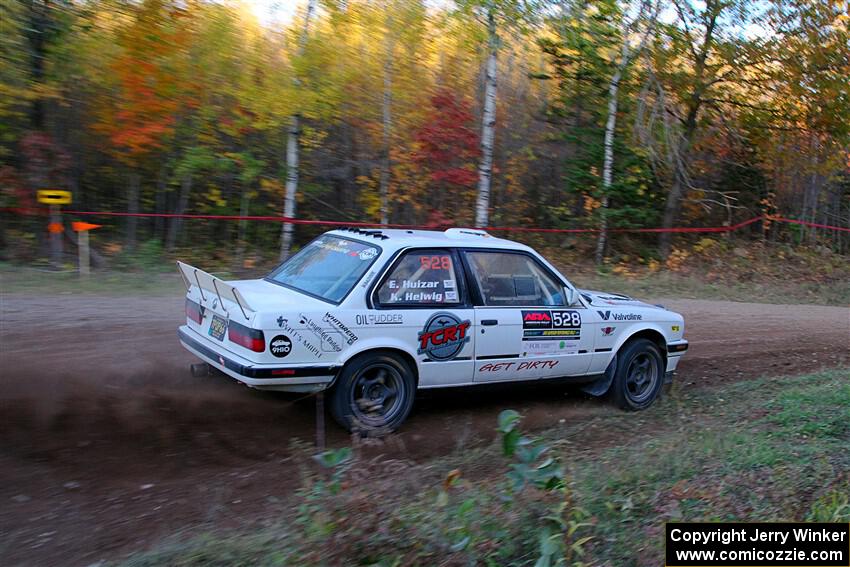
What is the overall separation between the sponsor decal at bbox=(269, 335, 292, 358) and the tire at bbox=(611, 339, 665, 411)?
3.38 m

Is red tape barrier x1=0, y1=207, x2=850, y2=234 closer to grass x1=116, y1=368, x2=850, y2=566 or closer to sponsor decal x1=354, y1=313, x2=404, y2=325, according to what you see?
sponsor decal x1=354, y1=313, x2=404, y2=325

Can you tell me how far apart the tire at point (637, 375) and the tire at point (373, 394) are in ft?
7.64

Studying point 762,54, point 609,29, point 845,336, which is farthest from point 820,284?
point 609,29

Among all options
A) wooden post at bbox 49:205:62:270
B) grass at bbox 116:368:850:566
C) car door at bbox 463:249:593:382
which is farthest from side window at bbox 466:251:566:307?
wooden post at bbox 49:205:62:270

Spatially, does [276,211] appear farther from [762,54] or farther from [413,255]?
[762,54]

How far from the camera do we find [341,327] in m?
5.53

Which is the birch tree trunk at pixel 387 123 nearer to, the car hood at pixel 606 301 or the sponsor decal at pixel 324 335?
the car hood at pixel 606 301

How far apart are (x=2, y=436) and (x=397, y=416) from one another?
288cm

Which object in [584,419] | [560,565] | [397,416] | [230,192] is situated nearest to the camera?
[560,565]

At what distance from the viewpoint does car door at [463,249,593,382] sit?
6258mm

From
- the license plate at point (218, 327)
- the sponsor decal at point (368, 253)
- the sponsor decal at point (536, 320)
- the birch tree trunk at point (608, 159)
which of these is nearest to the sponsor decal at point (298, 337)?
the license plate at point (218, 327)

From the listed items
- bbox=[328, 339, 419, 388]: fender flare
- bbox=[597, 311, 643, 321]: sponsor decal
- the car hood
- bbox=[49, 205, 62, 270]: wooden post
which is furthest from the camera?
bbox=[49, 205, 62, 270]: wooden post

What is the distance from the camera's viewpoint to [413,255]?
20.0 feet

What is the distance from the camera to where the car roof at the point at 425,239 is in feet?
20.2
